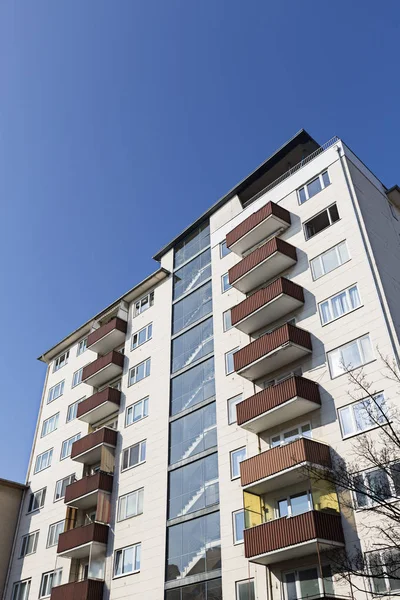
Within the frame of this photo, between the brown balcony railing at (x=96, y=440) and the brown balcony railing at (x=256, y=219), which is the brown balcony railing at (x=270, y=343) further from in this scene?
the brown balcony railing at (x=96, y=440)

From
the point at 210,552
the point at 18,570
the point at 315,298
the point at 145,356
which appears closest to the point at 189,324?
the point at 145,356

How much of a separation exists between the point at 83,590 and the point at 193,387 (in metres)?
13.8

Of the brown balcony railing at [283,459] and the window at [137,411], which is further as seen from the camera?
the window at [137,411]

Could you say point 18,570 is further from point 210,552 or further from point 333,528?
point 333,528

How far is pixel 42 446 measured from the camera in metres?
48.5

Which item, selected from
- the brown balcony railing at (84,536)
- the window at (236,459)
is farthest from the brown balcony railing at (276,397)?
the brown balcony railing at (84,536)

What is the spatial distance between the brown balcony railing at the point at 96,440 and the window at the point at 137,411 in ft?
4.36

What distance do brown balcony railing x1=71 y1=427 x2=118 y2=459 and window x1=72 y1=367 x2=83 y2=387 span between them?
8.24m

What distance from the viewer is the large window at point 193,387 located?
36.0 meters

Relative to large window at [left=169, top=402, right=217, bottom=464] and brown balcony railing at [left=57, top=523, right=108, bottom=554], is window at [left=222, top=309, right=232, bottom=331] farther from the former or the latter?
brown balcony railing at [left=57, top=523, right=108, bottom=554]

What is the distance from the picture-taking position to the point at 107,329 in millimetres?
46469

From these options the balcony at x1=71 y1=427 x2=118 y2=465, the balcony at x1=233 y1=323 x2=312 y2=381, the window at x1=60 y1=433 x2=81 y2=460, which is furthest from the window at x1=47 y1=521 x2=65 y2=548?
the balcony at x1=233 y1=323 x2=312 y2=381

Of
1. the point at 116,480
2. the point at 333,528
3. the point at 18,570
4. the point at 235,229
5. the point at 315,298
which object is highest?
the point at 235,229

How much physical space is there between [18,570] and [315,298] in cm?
3050
